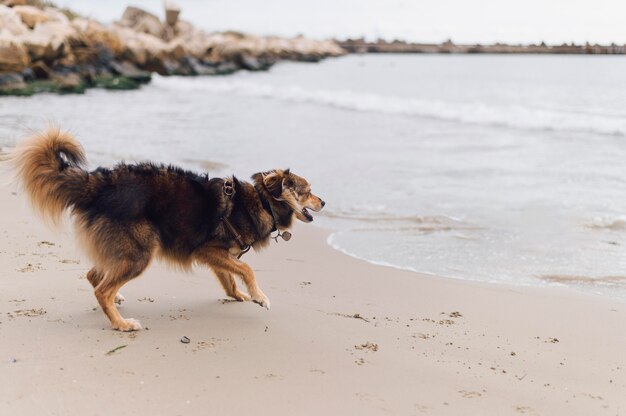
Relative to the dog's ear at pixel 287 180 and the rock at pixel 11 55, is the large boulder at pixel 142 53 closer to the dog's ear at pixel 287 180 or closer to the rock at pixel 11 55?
the rock at pixel 11 55

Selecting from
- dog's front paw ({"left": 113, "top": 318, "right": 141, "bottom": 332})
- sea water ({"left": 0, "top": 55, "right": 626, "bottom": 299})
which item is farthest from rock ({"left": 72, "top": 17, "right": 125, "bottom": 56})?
dog's front paw ({"left": 113, "top": 318, "right": 141, "bottom": 332})

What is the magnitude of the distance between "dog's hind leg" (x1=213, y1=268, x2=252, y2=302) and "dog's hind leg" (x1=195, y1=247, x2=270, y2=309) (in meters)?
0.20

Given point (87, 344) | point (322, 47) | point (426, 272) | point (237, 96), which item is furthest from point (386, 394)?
point (322, 47)

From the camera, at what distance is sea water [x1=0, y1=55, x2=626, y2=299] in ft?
21.3

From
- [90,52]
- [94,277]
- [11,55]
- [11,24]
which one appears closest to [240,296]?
[94,277]

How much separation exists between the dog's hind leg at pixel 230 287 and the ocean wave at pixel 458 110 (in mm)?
13277

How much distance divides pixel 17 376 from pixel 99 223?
3.67 ft

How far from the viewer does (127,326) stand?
406 cm

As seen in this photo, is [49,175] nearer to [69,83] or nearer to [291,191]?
[291,191]

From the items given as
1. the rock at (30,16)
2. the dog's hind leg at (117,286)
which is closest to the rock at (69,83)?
the rock at (30,16)

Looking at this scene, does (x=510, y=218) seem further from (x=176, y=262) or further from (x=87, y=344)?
(x=87, y=344)

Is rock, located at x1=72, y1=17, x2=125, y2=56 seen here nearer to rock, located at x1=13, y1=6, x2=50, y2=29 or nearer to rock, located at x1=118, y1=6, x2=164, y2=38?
rock, located at x1=13, y1=6, x2=50, y2=29

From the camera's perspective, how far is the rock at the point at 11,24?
24.5m

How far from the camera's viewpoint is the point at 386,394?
131 inches
